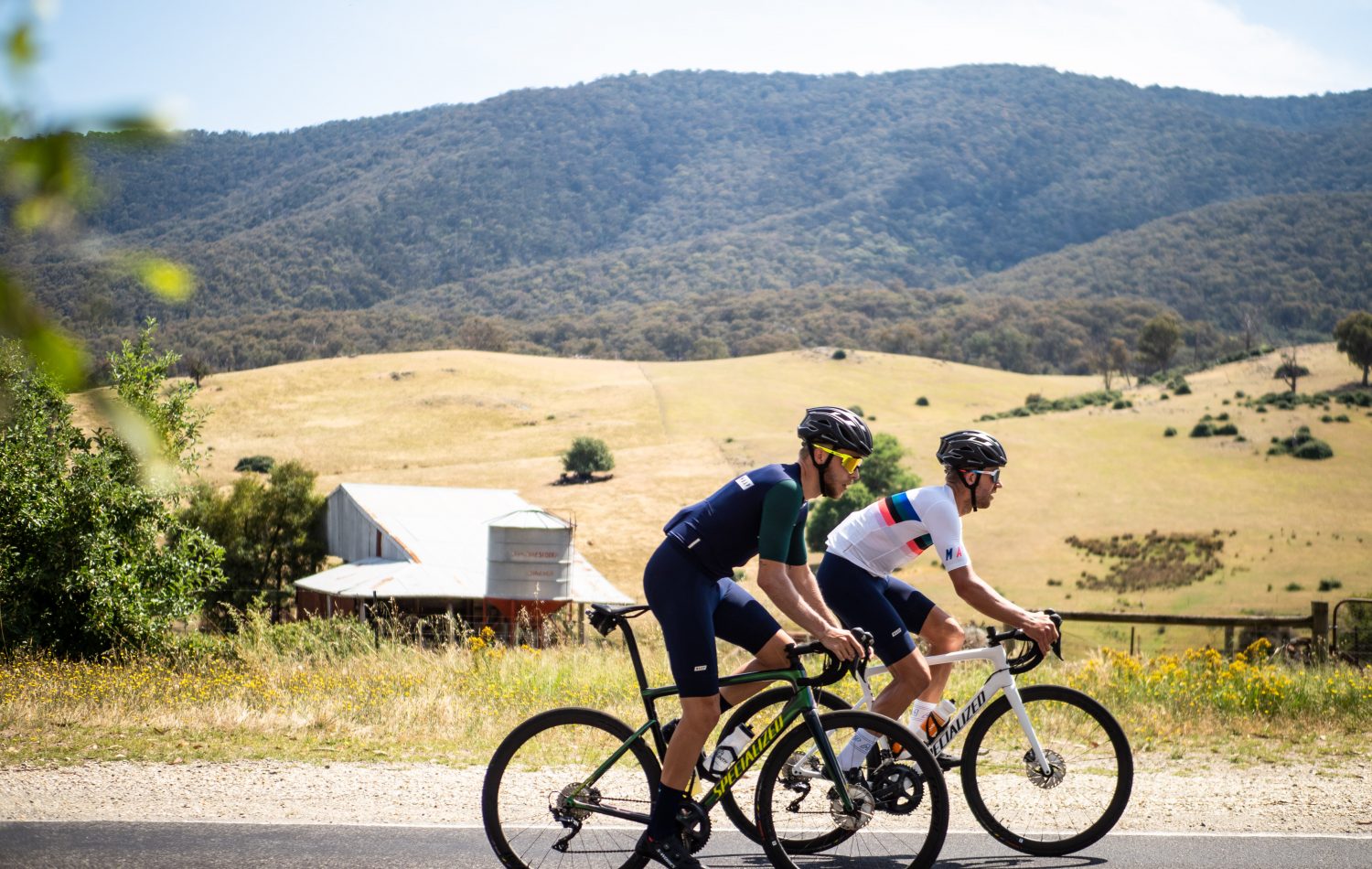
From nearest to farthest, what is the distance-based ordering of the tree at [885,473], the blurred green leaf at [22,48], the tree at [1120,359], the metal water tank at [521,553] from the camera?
1. the blurred green leaf at [22,48]
2. the metal water tank at [521,553]
3. the tree at [885,473]
4. the tree at [1120,359]

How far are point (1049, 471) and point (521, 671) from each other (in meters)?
83.4

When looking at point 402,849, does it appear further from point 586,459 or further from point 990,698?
point 586,459

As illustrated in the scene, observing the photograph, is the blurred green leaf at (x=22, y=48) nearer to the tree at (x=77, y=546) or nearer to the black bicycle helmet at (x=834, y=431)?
the black bicycle helmet at (x=834, y=431)

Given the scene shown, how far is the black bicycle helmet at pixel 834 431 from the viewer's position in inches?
201

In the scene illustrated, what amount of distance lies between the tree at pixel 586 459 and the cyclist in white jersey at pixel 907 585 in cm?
7928

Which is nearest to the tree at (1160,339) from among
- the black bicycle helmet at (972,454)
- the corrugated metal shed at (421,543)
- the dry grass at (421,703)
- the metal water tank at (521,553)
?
the corrugated metal shed at (421,543)

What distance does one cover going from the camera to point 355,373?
414 feet

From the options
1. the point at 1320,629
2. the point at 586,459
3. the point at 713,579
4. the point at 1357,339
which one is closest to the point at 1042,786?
the point at 713,579

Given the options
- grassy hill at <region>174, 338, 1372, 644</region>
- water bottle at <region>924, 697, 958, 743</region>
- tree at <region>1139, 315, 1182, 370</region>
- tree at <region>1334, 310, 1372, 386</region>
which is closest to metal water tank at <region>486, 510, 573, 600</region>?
water bottle at <region>924, 697, 958, 743</region>

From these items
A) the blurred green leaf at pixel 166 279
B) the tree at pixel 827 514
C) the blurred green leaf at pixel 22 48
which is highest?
the blurred green leaf at pixel 22 48

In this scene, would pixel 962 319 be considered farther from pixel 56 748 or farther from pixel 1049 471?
pixel 56 748

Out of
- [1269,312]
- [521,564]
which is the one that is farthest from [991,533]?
[1269,312]

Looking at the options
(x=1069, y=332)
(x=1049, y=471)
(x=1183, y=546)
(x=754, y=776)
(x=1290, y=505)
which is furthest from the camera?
(x=1069, y=332)

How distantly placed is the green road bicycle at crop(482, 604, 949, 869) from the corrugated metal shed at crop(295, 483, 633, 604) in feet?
70.3
